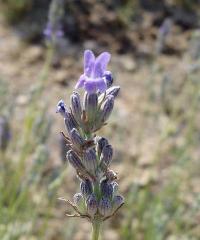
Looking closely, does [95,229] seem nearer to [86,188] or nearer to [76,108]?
[86,188]

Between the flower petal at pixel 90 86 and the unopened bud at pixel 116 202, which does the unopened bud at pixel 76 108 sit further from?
the unopened bud at pixel 116 202

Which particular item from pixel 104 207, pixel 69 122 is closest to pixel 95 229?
pixel 104 207

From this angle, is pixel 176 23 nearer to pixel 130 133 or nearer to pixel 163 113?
pixel 163 113

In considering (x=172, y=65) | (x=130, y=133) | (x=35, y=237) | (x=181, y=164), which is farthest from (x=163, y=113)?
(x=35, y=237)

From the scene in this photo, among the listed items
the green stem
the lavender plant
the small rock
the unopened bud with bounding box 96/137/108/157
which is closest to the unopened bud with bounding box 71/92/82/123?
the lavender plant

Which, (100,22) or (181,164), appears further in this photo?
(100,22)

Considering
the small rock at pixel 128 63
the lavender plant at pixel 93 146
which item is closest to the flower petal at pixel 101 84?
the lavender plant at pixel 93 146
